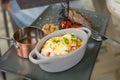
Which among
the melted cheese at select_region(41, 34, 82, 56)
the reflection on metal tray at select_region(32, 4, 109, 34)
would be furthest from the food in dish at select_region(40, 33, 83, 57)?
the reflection on metal tray at select_region(32, 4, 109, 34)

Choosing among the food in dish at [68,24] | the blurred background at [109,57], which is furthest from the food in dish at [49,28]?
the blurred background at [109,57]

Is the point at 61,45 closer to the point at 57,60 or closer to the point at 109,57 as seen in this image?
the point at 57,60

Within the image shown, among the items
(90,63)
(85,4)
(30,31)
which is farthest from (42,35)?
(85,4)

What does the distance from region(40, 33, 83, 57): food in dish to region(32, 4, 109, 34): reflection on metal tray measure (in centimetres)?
14

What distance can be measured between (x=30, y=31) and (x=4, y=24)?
0.32 metres

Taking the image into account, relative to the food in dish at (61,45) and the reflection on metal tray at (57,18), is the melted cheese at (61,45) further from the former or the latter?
the reflection on metal tray at (57,18)

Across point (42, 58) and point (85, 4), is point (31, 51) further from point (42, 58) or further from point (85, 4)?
point (85, 4)

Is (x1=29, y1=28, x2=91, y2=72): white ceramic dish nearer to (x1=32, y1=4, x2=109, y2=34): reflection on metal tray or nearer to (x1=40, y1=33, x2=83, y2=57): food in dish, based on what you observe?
(x1=40, y1=33, x2=83, y2=57): food in dish

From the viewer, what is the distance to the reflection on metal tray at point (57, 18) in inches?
24.8

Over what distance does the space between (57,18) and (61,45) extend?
208 mm

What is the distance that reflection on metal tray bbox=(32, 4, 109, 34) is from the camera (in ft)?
2.06

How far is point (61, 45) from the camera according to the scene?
46 centimetres

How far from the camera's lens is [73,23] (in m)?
0.59

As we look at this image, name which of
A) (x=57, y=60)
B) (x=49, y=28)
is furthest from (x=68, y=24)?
(x=57, y=60)
